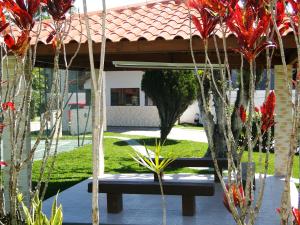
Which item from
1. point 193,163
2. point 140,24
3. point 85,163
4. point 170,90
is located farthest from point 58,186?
→ point 170,90

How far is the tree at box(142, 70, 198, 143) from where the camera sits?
57.3ft

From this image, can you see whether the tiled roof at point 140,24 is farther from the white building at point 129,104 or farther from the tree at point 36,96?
the white building at point 129,104

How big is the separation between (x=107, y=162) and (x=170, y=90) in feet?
18.0

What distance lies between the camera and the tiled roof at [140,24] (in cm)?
553

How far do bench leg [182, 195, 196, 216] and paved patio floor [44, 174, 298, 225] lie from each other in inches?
3.1

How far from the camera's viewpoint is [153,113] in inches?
1000

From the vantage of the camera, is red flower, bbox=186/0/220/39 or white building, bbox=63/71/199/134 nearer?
red flower, bbox=186/0/220/39

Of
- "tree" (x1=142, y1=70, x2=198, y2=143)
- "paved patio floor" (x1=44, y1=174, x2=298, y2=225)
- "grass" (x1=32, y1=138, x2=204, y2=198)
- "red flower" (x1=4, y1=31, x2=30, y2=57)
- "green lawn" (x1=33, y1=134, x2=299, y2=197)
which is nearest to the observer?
"red flower" (x1=4, y1=31, x2=30, y2=57)

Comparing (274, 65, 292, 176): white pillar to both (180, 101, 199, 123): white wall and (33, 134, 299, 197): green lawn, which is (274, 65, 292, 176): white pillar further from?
(180, 101, 199, 123): white wall

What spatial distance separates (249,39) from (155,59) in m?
5.63

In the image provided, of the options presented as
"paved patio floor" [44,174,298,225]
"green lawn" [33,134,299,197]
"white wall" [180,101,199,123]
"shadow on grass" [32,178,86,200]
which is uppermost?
"white wall" [180,101,199,123]

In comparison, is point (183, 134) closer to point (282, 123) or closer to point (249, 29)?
point (282, 123)

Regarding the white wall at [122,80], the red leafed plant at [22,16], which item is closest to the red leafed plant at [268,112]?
the red leafed plant at [22,16]

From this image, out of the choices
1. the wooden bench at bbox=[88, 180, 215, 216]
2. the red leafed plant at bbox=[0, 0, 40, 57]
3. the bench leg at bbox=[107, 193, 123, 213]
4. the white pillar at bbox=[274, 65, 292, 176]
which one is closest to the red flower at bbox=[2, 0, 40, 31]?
the red leafed plant at bbox=[0, 0, 40, 57]
